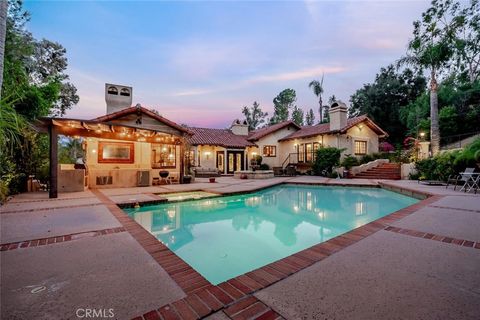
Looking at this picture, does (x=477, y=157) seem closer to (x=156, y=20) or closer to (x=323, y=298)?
(x=323, y=298)

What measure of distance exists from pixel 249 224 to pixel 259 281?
13.3 feet

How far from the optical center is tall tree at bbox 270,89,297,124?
41875 millimetres

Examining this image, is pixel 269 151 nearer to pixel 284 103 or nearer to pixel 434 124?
pixel 434 124

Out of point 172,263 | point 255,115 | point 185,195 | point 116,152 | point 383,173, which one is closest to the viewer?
point 172,263

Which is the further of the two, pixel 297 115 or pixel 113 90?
pixel 297 115

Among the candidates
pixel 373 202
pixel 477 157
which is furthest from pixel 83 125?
pixel 477 157

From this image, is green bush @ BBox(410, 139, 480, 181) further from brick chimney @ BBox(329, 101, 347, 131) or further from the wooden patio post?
the wooden patio post

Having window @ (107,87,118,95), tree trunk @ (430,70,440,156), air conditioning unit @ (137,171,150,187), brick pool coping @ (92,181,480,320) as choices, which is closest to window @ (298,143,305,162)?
tree trunk @ (430,70,440,156)

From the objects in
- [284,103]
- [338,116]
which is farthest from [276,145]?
[284,103]

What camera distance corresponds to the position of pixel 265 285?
2.17m

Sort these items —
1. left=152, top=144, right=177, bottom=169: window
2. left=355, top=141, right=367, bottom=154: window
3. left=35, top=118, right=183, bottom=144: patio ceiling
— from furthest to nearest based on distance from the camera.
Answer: left=355, top=141, right=367, bottom=154: window, left=152, top=144, right=177, bottom=169: window, left=35, top=118, right=183, bottom=144: patio ceiling

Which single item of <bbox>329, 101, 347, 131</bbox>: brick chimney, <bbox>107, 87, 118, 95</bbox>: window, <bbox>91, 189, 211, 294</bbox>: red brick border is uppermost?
<bbox>107, 87, 118, 95</bbox>: window

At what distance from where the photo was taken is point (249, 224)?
6250 mm

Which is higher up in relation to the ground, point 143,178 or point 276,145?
point 276,145
